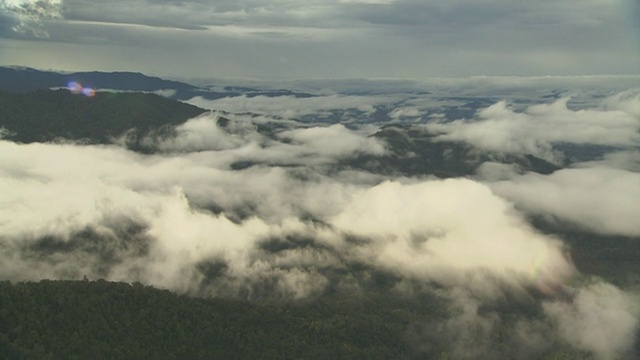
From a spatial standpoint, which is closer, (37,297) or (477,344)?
(37,297)

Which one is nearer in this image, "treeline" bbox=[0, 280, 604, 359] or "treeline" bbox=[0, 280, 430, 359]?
"treeline" bbox=[0, 280, 430, 359]

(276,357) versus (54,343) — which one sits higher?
(54,343)

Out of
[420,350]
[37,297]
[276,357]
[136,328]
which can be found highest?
[37,297]

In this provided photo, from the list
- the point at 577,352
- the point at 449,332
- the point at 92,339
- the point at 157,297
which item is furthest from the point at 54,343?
the point at 577,352

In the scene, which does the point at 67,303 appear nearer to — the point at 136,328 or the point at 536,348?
the point at 136,328

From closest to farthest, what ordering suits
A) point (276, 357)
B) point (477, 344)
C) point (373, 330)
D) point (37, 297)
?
point (37, 297) → point (276, 357) → point (373, 330) → point (477, 344)

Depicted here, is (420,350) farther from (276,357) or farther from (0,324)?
(0,324)

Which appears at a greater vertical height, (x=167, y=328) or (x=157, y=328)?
(x=157, y=328)

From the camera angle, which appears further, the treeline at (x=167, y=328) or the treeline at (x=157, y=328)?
the treeline at (x=167, y=328)

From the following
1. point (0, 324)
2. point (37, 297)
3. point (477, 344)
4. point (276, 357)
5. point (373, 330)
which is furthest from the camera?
point (477, 344)

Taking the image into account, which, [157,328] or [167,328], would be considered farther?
[167,328]
